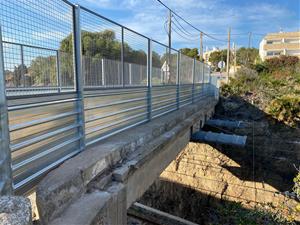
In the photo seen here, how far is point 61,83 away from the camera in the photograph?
3.62 m

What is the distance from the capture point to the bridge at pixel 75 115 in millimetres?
1997

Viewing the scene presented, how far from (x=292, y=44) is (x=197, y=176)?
46.5 meters

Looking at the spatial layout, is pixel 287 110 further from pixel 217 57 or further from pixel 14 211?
pixel 217 57

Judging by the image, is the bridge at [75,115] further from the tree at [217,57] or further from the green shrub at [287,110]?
the tree at [217,57]

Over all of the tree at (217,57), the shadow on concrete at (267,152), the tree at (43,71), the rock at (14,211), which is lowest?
the shadow on concrete at (267,152)

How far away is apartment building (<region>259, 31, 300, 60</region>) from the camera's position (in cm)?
4652

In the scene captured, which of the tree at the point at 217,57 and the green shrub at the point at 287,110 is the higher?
the tree at the point at 217,57

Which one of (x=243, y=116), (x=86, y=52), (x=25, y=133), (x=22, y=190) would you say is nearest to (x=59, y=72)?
(x=86, y=52)

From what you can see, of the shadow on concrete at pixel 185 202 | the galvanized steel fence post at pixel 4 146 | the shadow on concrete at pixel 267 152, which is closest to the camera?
the galvanized steel fence post at pixel 4 146

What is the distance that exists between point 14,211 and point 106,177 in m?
1.46

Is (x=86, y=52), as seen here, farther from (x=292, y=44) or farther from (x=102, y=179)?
(x=292, y=44)

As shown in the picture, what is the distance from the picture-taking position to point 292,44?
153ft

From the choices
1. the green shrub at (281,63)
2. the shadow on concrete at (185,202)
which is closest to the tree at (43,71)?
the shadow on concrete at (185,202)

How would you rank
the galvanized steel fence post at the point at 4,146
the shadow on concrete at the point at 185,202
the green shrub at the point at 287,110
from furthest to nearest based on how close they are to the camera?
the green shrub at the point at 287,110 → the shadow on concrete at the point at 185,202 → the galvanized steel fence post at the point at 4,146
